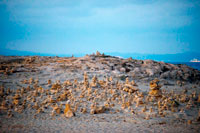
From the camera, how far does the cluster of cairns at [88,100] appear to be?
26.2ft

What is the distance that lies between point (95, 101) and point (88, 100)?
43cm

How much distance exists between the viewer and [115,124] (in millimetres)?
6652

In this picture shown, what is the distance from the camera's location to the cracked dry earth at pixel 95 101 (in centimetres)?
652

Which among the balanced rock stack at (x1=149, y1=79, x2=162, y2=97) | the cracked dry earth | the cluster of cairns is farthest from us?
the balanced rock stack at (x1=149, y1=79, x2=162, y2=97)

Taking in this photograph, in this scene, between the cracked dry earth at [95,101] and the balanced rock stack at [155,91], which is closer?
the cracked dry earth at [95,101]

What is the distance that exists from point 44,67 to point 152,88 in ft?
33.1

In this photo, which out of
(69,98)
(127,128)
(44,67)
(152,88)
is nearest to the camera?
(127,128)

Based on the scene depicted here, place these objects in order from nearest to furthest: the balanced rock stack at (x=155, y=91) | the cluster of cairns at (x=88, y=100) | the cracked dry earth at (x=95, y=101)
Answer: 1. the cracked dry earth at (x=95, y=101)
2. the cluster of cairns at (x=88, y=100)
3. the balanced rock stack at (x=155, y=91)

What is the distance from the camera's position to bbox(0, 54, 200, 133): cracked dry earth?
6523 mm

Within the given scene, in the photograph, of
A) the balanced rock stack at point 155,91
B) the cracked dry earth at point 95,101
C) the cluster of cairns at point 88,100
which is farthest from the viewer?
the balanced rock stack at point 155,91

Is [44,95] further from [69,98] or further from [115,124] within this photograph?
[115,124]

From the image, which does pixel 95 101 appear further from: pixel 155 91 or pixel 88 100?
pixel 155 91

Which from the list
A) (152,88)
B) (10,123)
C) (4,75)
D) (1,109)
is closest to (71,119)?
(10,123)

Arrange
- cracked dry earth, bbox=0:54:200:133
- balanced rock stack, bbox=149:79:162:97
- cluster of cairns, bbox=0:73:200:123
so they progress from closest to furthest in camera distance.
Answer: cracked dry earth, bbox=0:54:200:133 → cluster of cairns, bbox=0:73:200:123 → balanced rock stack, bbox=149:79:162:97
